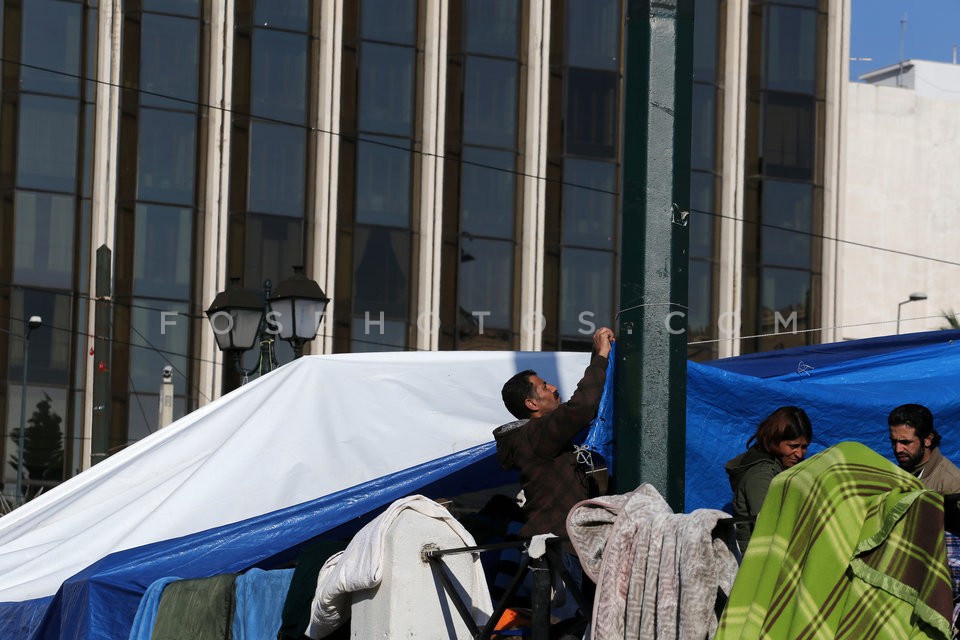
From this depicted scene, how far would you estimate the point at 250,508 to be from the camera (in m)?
8.30

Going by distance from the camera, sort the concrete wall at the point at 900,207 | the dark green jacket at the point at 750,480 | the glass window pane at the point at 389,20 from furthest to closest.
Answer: the concrete wall at the point at 900,207, the glass window pane at the point at 389,20, the dark green jacket at the point at 750,480

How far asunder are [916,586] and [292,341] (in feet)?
32.8

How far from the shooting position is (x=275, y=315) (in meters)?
14.0

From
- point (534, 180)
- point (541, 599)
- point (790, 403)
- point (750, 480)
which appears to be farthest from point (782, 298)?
point (541, 599)

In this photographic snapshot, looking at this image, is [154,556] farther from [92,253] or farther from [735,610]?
[92,253]

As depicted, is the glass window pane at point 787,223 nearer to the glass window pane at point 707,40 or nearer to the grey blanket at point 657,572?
the glass window pane at point 707,40

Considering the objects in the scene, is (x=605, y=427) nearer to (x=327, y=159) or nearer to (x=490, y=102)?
(x=327, y=159)

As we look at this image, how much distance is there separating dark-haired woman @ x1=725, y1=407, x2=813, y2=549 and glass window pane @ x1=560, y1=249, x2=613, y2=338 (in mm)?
26185

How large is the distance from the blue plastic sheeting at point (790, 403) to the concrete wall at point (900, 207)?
42.5 metres

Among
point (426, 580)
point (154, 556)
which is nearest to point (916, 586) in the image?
point (426, 580)

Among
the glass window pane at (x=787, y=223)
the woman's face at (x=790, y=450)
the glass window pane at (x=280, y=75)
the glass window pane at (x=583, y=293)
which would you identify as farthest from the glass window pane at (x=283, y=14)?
the woman's face at (x=790, y=450)

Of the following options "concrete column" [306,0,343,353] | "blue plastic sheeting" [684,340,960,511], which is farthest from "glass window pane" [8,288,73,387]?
"blue plastic sheeting" [684,340,960,511]

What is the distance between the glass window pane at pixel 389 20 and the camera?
105ft

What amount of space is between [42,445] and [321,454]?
2327 cm
